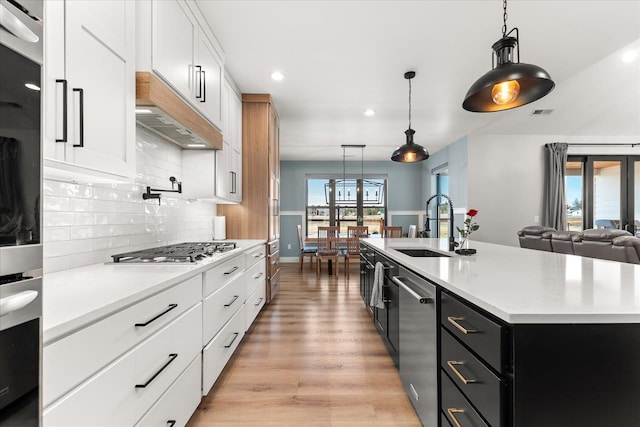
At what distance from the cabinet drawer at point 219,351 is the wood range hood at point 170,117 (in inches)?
55.9

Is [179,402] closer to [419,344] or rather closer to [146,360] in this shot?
[146,360]

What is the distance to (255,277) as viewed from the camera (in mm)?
2920

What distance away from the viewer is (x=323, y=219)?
781 centimetres

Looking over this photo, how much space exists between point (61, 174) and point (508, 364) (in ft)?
5.87

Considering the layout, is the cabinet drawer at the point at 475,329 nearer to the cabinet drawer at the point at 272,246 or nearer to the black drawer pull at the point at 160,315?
the black drawer pull at the point at 160,315

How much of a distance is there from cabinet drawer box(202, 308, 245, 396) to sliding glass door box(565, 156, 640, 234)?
7113 millimetres

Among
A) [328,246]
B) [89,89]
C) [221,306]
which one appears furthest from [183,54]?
[328,246]

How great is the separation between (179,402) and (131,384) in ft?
1.51

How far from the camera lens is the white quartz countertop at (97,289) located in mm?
749

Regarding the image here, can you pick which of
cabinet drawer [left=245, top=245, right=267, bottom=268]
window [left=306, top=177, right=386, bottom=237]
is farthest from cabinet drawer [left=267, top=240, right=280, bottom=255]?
window [left=306, top=177, right=386, bottom=237]

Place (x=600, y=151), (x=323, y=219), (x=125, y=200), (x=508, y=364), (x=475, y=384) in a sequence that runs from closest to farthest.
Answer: (x=508, y=364), (x=475, y=384), (x=125, y=200), (x=600, y=151), (x=323, y=219)

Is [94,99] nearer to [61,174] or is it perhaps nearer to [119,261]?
[61,174]

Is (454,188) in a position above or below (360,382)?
above

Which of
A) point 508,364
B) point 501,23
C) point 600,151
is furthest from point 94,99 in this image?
point 600,151
